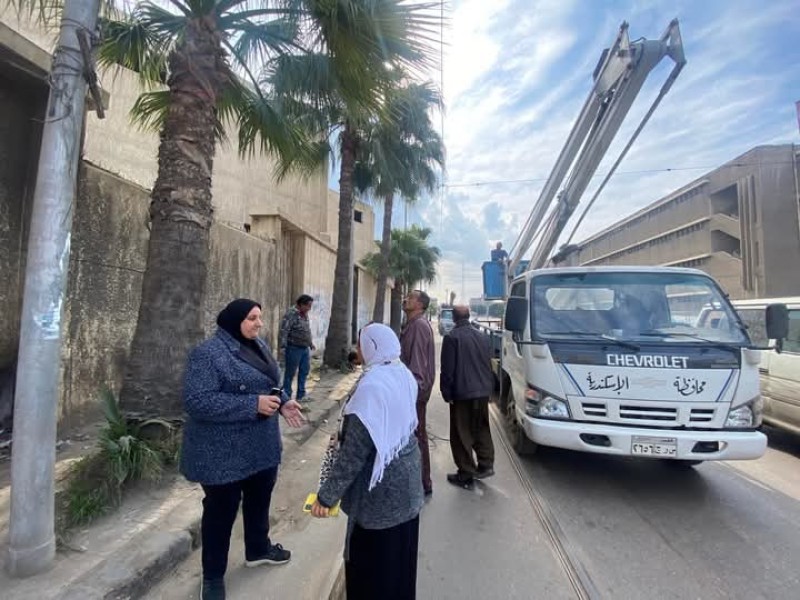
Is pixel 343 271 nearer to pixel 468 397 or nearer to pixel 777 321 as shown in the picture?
pixel 468 397

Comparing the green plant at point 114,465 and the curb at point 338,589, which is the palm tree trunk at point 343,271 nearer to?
the green plant at point 114,465

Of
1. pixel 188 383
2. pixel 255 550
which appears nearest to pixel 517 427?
pixel 255 550

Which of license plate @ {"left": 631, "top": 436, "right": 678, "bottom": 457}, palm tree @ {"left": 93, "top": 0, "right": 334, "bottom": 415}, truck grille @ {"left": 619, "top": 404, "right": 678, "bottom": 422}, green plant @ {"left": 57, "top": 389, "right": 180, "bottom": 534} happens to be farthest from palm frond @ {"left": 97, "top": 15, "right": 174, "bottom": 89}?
license plate @ {"left": 631, "top": 436, "right": 678, "bottom": 457}

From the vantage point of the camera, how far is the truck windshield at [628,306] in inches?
170

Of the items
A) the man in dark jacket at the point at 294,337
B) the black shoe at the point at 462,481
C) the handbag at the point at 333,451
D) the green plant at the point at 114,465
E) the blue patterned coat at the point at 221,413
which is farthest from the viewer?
the man in dark jacket at the point at 294,337

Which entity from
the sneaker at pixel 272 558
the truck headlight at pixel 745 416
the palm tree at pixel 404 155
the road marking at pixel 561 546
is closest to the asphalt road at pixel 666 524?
the road marking at pixel 561 546

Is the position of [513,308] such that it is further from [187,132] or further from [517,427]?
[187,132]

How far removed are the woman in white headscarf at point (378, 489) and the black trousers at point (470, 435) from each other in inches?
94.2

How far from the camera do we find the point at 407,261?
26094 mm

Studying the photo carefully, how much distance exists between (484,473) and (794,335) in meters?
4.36

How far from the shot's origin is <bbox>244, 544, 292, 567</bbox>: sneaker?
8.91 ft

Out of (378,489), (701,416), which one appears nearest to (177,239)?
(378,489)

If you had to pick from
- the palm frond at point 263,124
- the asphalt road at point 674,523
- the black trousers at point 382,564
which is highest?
the palm frond at point 263,124

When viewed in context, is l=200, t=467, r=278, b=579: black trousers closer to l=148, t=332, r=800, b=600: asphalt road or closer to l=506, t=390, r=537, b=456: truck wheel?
l=148, t=332, r=800, b=600: asphalt road
